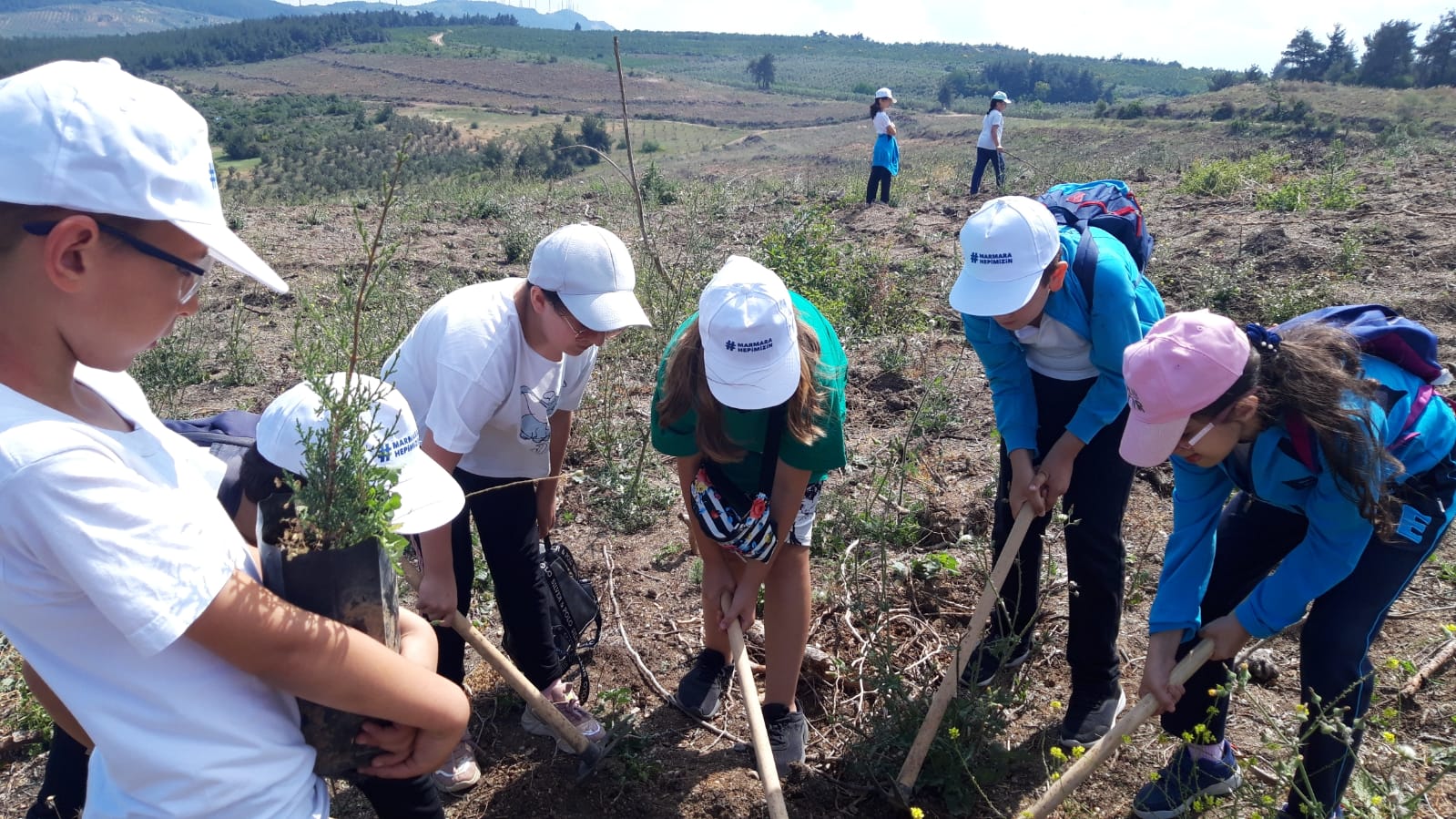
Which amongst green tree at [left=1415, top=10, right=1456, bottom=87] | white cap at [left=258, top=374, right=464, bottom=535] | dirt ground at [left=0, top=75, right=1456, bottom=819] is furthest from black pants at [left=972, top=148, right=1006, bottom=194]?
green tree at [left=1415, top=10, right=1456, bottom=87]

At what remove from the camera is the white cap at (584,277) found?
2.17 metres

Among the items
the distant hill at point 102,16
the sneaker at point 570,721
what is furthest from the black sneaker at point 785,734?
the distant hill at point 102,16

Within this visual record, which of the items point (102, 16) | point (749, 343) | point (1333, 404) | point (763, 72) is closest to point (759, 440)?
point (749, 343)

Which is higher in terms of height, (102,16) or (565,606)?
(102,16)

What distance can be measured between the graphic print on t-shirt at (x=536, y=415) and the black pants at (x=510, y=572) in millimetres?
118

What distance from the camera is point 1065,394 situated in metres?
2.58

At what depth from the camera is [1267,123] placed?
72.9 ft

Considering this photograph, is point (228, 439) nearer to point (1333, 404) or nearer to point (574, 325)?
point (574, 325)

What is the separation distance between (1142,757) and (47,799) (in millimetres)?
2939

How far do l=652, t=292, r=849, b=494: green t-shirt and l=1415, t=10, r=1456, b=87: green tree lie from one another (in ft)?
136

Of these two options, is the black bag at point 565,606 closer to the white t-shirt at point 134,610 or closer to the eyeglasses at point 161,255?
the white t-shirt at point 134,610

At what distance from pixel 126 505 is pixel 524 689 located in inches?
47.9

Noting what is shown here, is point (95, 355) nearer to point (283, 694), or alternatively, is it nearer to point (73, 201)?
point (73, 201)

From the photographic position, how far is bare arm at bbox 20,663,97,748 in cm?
143
